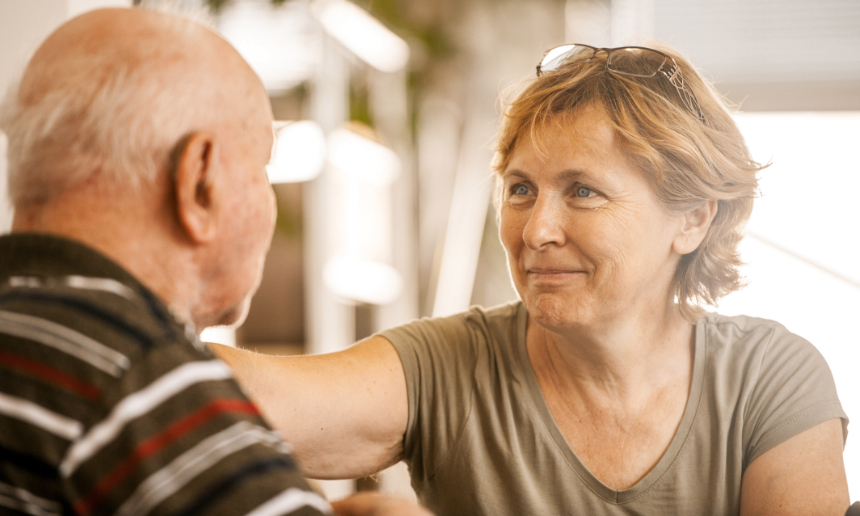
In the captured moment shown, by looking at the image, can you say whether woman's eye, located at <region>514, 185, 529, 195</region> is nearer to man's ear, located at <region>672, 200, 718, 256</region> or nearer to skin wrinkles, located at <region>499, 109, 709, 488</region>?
skin wrinkles, located at <region>499, 109, 709, 488</region>

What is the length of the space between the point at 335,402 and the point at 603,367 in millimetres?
522

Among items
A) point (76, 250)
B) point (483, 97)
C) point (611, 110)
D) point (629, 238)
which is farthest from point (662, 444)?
point (483, 97)

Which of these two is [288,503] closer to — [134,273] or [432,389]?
[134,273]

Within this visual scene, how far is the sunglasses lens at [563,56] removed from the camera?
135 cm

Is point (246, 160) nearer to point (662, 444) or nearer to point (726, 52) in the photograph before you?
point (662, 444)

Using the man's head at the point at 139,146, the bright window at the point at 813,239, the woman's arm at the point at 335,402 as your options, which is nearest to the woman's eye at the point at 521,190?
the woman's arm at the point at 335,402

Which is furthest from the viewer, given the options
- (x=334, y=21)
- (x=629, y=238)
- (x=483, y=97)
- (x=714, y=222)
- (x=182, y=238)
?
(x=483, y=97)

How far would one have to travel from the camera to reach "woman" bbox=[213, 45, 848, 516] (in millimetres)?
1191

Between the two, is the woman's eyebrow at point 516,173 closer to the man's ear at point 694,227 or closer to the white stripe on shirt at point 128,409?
the man's ear at point 694,227

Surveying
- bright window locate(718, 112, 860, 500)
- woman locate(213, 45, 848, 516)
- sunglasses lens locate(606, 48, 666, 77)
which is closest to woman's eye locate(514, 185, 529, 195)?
woman locate(213, 45, 848, 516)

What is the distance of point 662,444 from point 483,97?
1.95m

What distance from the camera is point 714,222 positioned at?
1360 mm

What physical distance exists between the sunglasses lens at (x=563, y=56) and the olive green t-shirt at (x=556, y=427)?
0.57 meters

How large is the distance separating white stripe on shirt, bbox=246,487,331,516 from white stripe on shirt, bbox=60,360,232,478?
11cm
